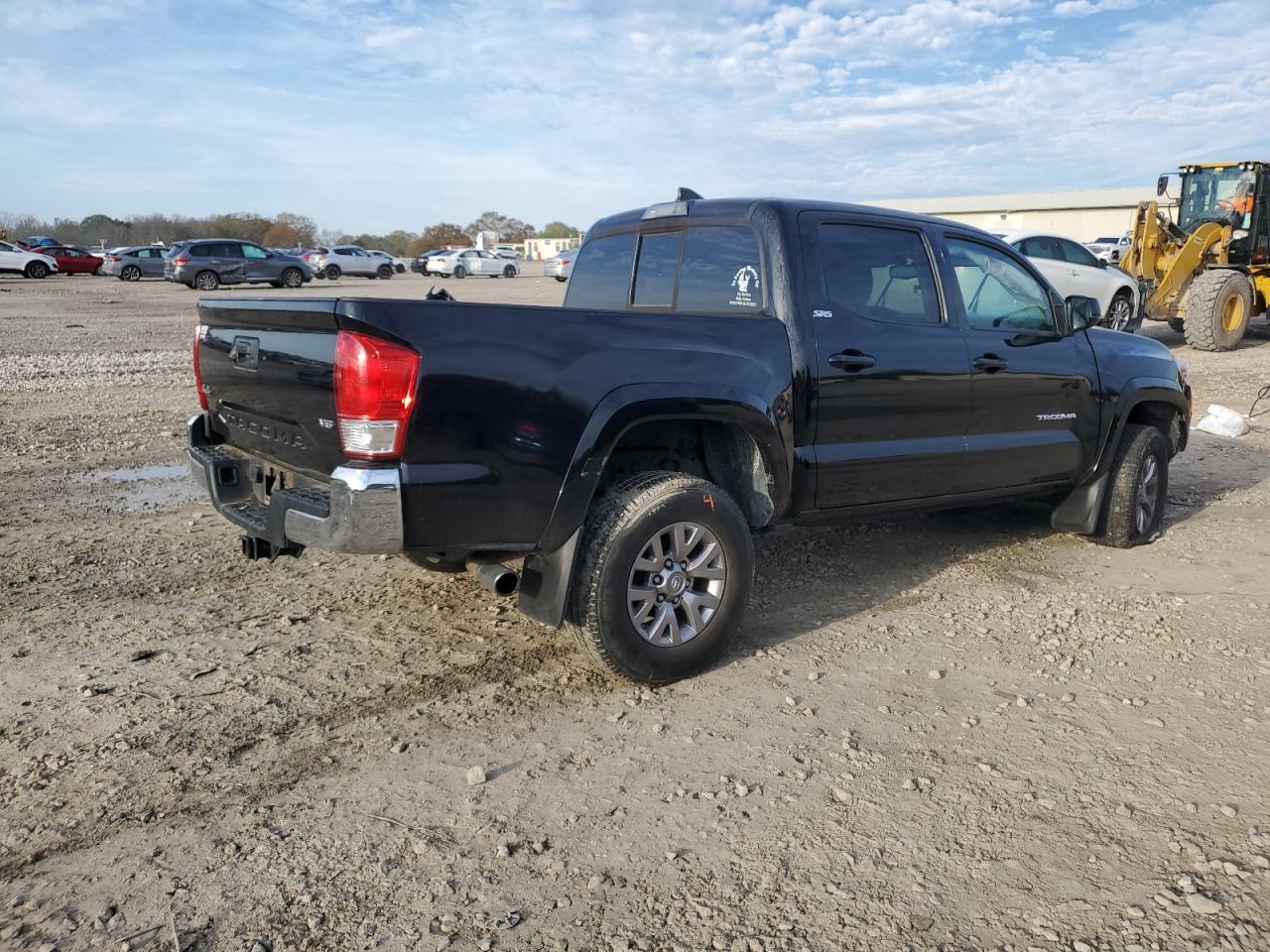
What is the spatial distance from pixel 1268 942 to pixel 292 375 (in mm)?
3402

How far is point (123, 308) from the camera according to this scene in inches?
945

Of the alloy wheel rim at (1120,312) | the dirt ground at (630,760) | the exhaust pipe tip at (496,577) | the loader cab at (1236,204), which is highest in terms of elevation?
the loader cab at (1236,204)

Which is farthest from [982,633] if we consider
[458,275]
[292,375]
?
[458,275]

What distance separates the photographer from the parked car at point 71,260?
40.6m

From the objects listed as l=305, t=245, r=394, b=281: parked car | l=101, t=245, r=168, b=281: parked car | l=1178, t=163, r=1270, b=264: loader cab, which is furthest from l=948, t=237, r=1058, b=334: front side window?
l=305, t=245, r=394, b=281: parked car

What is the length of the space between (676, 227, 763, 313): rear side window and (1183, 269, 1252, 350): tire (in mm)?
13861

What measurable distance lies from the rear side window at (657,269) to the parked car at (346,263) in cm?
4267

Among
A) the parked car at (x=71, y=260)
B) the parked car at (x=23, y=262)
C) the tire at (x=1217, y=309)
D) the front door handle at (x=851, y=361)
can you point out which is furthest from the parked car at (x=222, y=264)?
the front door handle at (x=851, y=361)

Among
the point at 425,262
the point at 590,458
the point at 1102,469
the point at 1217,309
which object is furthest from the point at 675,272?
the point at 425,262

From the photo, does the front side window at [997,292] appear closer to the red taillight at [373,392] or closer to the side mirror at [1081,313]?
the side mirror at [1081,313]

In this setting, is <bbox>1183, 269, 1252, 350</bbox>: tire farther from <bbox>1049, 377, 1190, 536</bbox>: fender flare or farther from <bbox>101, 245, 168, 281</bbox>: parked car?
<bbox>101, 245, 168, 281</bbox>: parked car

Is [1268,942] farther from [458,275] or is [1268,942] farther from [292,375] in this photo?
[458,275]

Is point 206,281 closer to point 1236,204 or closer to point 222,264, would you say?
point 222,264

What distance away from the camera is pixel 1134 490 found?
19.4 ft
